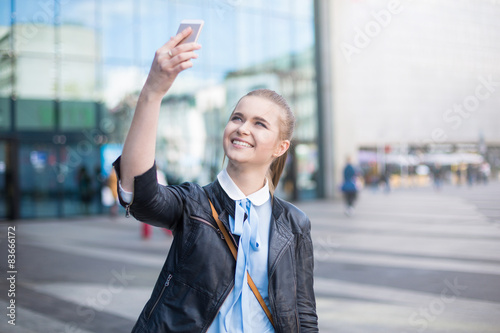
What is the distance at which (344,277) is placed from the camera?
7152 millimetres

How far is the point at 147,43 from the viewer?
18094mm

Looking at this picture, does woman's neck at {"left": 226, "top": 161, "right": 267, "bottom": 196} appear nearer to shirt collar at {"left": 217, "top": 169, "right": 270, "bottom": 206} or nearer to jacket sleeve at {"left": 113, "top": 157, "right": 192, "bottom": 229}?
shirt collar at {"left": 217, "top": 169, "right": 270, "bottom": 206}

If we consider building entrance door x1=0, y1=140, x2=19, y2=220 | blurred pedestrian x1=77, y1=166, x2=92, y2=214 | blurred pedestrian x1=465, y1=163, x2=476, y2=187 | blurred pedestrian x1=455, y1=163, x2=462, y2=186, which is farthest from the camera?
blurred pedestrian x1=455, y1=163, x2=462, y2=186

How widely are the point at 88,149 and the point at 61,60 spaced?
2920mm

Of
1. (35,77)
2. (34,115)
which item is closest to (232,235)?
(34,115)

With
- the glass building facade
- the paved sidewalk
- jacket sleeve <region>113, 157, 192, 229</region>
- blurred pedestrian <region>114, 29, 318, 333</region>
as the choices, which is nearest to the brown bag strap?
blurred pedestrian <region>114, 29, 318, 333</region>

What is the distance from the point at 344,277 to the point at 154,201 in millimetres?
5917

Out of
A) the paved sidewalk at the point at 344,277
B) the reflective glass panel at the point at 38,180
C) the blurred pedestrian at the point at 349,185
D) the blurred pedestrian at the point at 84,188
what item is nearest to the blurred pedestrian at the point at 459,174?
the blurred pedestrian at the point at 349,185

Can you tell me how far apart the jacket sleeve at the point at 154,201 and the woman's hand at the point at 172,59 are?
27 centimetres

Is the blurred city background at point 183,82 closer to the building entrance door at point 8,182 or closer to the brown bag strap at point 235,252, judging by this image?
the building entrance door at point 8,182

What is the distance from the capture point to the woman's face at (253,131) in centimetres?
187

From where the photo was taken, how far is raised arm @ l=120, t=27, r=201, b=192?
4.79 feet

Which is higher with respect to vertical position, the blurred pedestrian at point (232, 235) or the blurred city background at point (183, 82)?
the blurred city background at point (183, 82)

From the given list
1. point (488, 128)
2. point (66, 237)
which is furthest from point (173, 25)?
point (488, 128)
